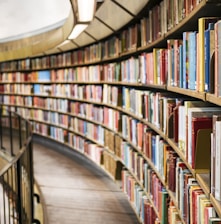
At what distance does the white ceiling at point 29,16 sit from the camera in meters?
5.38

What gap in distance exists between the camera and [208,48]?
1524 mm

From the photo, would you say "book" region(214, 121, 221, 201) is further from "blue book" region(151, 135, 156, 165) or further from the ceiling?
the ceiling

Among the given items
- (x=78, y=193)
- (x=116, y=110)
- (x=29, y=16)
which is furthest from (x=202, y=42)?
(x=29, y=16)

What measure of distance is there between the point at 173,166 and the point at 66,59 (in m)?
4.83

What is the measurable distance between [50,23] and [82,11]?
444 cm

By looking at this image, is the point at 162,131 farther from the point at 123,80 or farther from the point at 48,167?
the point at 48,167

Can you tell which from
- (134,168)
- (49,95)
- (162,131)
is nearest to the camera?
(162,131)

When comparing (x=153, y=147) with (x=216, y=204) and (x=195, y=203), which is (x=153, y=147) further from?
(x=216, y=204)

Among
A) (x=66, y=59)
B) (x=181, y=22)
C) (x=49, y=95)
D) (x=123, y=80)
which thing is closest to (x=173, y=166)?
(x=181, y=22)

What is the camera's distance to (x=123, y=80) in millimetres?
4270

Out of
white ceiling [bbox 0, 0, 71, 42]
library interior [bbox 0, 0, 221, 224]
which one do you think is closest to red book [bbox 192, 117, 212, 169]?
library interior [bbox 0, 0, 221, 224]

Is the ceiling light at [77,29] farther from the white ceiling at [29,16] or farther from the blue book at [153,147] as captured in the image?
the blue book at [153,147]

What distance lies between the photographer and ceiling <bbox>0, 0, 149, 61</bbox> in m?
3.57

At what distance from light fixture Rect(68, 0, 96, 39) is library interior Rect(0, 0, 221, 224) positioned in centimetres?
1
